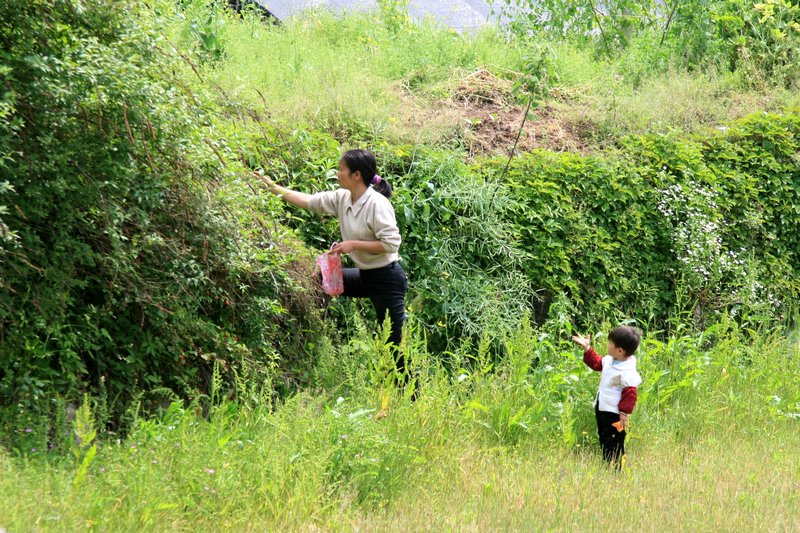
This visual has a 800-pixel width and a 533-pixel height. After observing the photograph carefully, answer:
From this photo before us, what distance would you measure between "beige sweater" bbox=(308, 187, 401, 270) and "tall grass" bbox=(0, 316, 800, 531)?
2.23 ft

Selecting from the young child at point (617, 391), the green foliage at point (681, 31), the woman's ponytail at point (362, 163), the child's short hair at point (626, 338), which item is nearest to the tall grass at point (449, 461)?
the young child at point (617, 391)

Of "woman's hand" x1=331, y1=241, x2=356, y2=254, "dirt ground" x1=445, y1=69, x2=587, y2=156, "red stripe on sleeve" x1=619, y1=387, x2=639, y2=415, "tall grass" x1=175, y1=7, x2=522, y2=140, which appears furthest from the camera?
"dirt ground" x1=445, y1=69, x2=587, y2=156

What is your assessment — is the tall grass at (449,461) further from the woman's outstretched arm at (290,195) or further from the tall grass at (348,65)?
the tall grass at (348,65)

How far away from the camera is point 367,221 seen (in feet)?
20.5

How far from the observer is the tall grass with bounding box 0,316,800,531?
167 inches

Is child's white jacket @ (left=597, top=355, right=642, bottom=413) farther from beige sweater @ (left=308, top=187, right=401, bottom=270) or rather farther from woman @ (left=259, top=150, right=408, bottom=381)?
beige sweater @ (left=308, top=187, right=401, bottom=270)

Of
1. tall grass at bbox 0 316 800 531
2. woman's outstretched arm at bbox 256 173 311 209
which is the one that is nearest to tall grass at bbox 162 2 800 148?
woman's outstretched arm at bbox 256 173 311 209

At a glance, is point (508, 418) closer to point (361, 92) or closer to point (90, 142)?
point (90, 142)

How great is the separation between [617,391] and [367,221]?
83.7 inches

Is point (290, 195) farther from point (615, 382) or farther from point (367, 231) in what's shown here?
point (615, 382)

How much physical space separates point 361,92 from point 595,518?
222 inches

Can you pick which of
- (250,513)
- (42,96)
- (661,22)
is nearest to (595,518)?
(250,513)

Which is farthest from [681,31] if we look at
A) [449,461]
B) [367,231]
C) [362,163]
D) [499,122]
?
[449,461]

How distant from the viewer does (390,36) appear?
527 inches
